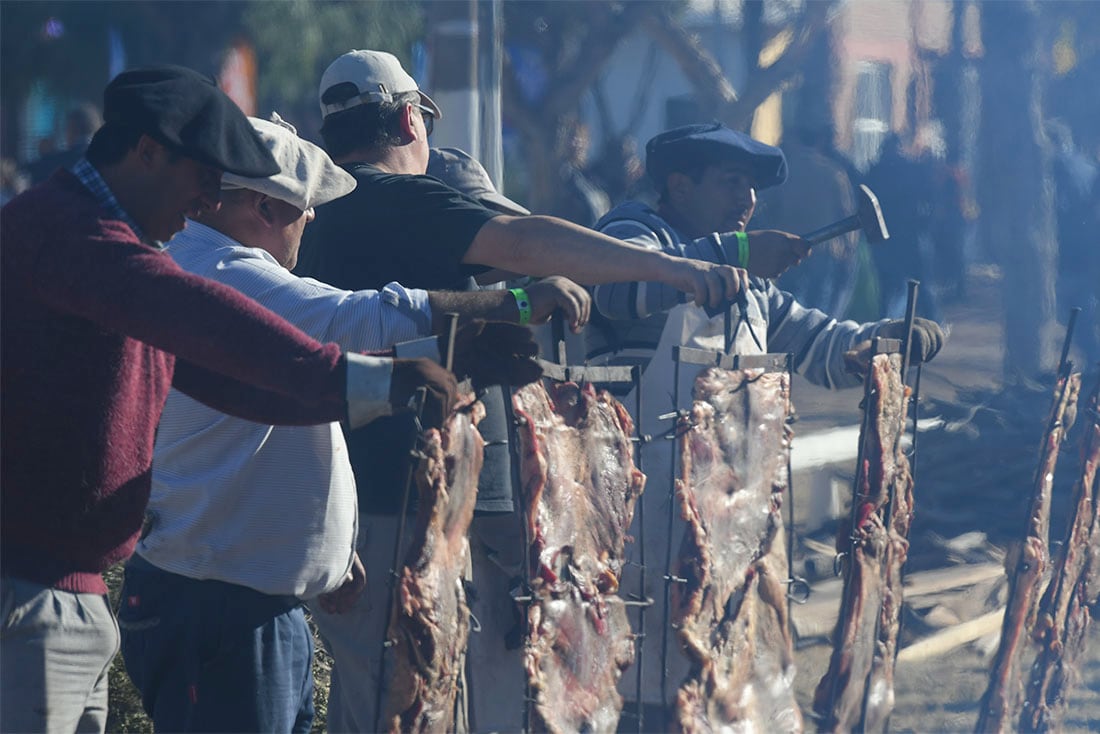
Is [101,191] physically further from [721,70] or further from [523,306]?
[721,70]

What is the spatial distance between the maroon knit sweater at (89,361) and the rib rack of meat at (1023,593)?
10.5ft

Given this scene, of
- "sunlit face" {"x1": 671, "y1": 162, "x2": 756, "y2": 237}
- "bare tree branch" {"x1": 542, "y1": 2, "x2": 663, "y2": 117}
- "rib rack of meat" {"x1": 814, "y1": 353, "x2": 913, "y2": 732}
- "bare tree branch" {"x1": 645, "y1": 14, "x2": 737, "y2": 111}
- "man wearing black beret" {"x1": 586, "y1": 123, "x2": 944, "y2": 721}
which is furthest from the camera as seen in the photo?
"bare tree branch" {"x1": 542, "y1": 2, "x2": 663, "y2": 117}

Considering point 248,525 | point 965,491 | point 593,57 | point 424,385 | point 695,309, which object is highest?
point 593,57

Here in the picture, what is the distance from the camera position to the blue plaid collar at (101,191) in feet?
6.73

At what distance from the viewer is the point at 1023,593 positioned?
4598 mm

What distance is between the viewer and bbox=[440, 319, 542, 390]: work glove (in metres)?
2.38

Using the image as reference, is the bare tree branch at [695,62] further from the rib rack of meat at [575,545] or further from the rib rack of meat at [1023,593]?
the rib rack of meat at [575,545]

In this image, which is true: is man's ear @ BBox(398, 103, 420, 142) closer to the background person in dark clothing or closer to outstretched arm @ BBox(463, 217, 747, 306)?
the background person in dark clothing

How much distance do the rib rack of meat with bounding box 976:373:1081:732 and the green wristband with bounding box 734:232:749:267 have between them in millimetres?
1532

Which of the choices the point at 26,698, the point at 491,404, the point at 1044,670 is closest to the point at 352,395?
the point at 26,698

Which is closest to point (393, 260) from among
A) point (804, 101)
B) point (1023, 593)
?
point (1023, 593)

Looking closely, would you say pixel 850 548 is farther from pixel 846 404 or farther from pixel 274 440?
pixel 846 404

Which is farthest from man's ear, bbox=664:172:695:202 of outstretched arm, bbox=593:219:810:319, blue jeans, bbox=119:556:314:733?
blue jeans, bbox=119:556:314:733

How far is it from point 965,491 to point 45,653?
305 inches
